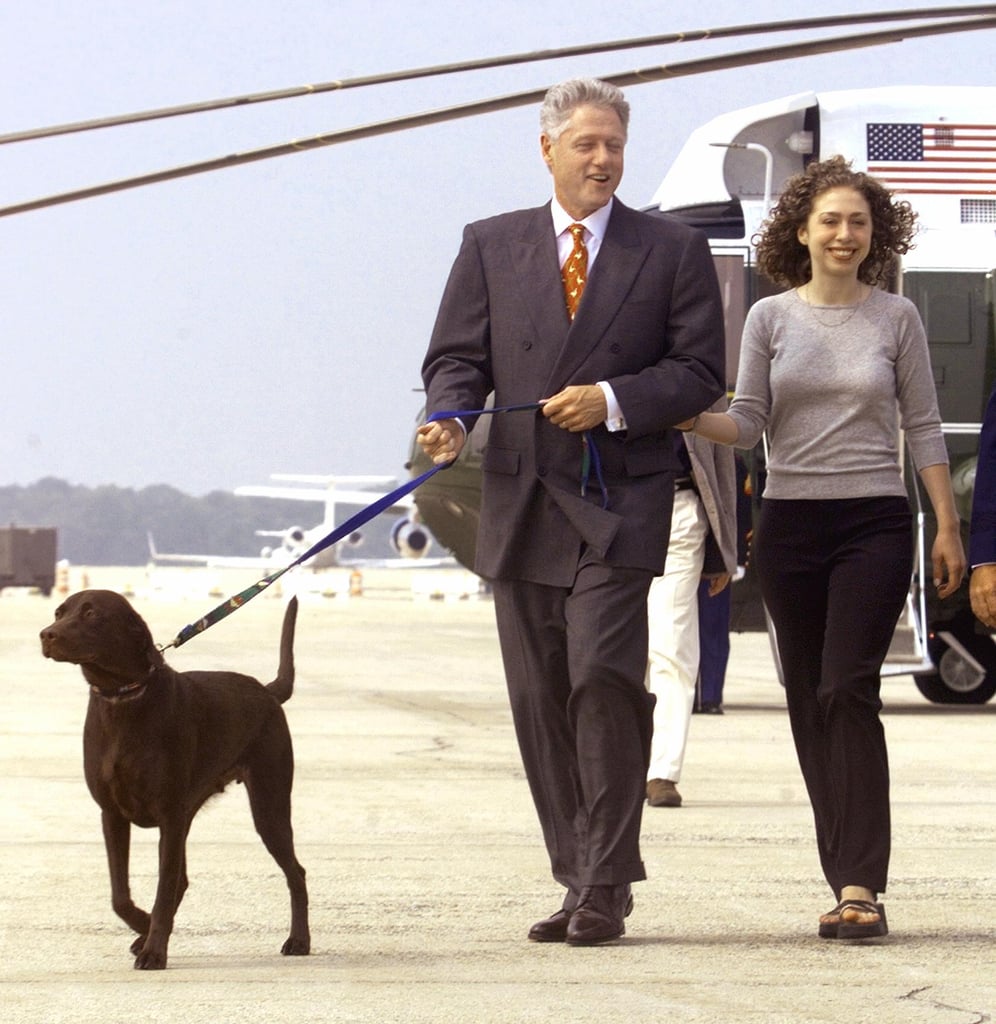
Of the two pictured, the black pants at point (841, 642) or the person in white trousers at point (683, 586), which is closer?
the black pants at point (841, 642)

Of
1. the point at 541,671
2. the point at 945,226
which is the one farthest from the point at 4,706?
the point at 541,671

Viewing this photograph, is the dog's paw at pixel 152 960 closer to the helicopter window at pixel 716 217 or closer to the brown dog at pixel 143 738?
the brown dog at pixel 143 738

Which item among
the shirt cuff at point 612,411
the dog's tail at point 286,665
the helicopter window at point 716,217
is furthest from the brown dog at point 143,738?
the helicopter window at point 716,217

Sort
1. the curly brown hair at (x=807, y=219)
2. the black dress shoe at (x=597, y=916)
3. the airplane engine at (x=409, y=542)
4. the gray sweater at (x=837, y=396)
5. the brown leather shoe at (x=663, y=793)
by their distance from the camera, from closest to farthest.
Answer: the black dress shoe at (x=597, y=916), the gray sweater at (x=837, y=396), the curly brown hair at (x=807, y=219), the brown leather shoe at (x=663, y=793), the airplane engine at (x=409, y=542)

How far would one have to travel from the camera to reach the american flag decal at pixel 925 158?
541 inches

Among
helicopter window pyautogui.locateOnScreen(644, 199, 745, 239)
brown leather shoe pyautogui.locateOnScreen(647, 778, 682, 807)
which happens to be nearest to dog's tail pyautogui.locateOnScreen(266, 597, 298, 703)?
brown leather shoe pyautogui.locateOnScreen(647, 778, 682, 807)

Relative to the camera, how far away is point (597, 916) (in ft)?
17.0

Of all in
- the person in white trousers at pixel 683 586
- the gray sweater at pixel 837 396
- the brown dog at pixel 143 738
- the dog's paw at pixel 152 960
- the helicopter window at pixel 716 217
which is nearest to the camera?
the brown dog at pixel 143 738

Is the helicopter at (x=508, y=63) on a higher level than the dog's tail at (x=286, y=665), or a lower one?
higher

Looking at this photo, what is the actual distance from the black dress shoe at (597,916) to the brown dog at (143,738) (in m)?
0.90

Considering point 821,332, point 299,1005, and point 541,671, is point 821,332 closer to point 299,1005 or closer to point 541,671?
point 541,671

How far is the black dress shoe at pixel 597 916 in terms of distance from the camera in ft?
17.0

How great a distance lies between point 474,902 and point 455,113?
4371 millimetres

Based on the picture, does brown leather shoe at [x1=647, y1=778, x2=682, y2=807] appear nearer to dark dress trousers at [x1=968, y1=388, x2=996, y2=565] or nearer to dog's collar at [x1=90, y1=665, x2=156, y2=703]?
dark dress trousers at [x1=968, y1=388, x2=996, y2=565]
